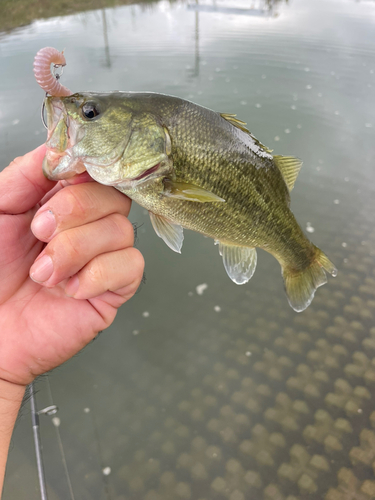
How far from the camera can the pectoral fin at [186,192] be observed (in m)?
1.02

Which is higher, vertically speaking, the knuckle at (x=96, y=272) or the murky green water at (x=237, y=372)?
the knuckle at (x=96, y=272)

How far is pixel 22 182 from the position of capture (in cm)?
108

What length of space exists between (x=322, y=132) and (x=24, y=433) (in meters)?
4.34

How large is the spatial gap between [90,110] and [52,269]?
1.70 feet

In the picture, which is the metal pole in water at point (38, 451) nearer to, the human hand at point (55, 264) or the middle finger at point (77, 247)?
the human hand at point (55, 264)

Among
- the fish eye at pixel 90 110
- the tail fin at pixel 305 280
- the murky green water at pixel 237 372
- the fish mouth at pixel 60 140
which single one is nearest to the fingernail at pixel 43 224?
the fish mouth at pixel 60 140

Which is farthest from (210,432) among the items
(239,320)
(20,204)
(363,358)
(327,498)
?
(20,204)

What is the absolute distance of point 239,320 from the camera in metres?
2.31

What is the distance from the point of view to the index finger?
107 centimetres

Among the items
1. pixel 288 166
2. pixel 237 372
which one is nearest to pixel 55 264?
pixel 288 166

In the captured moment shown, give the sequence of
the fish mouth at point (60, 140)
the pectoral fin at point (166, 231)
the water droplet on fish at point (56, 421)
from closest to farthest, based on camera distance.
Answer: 1. the fish mouth at point (60, 140)
2. the pectoral fin at point (166, 231)
3. the water droplet on fish at point (56, 421)

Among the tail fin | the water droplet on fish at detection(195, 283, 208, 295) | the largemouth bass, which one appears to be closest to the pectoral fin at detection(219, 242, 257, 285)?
the largemouth bass

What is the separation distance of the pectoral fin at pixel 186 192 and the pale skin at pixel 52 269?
0.63 feet

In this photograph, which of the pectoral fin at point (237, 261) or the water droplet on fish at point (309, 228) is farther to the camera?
the water droplet on fish at point (309, 228)
